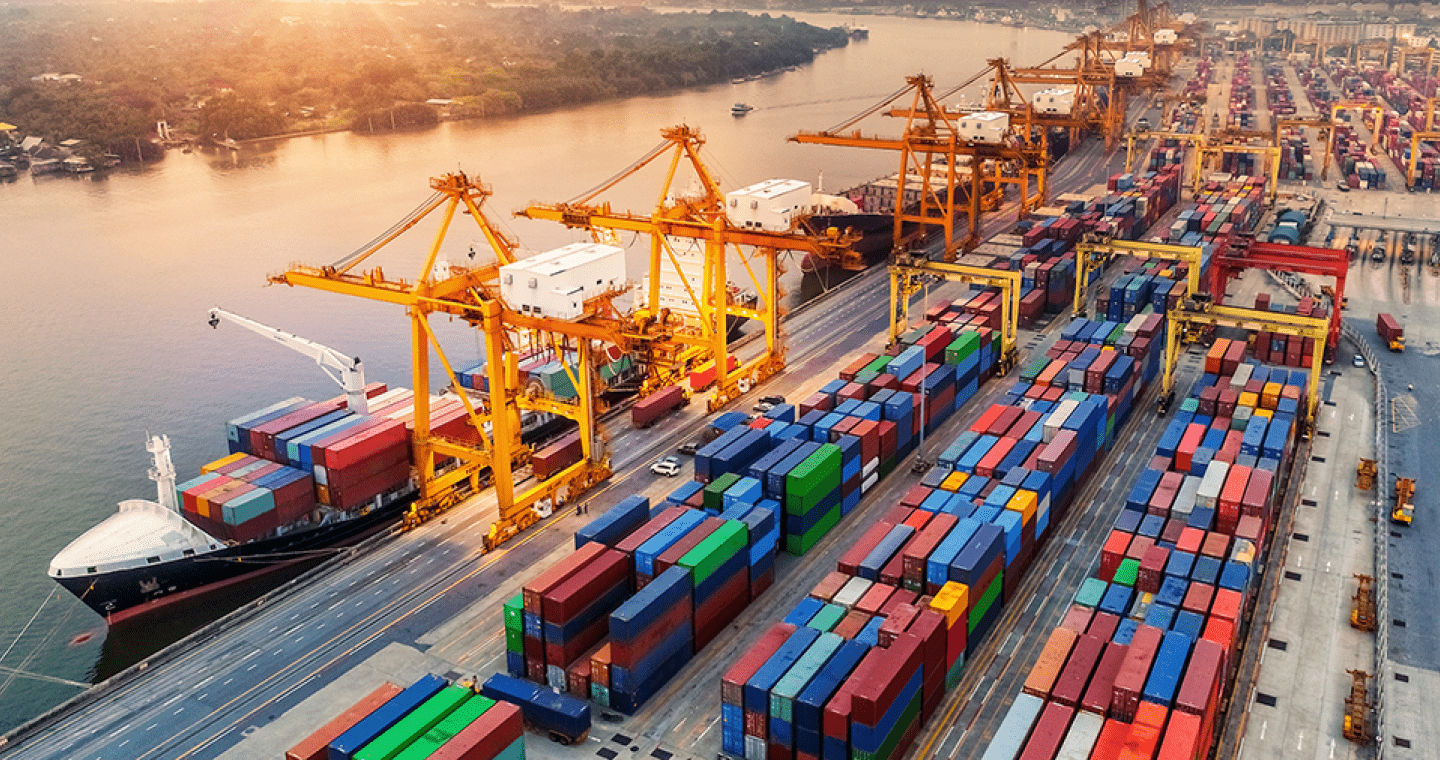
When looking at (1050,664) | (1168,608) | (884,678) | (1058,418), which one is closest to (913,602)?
(1050,664)

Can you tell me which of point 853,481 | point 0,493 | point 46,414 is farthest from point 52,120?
point 853,481

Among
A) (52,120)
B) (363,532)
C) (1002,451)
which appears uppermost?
(52,120)

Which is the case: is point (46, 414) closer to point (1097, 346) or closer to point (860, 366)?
point (860, 366)

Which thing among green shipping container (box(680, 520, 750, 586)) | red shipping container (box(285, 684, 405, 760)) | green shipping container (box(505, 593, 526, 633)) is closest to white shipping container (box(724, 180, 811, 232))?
green shipping container (box(680, 520, 750, 586))

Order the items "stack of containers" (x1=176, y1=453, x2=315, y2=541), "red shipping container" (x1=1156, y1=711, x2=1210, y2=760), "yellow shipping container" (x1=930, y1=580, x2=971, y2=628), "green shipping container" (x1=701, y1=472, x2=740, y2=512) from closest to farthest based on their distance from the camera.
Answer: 1. "red shipping container" (x1=1156, y1=711, x2=1210, y2=760)
2. "yellow shipping container" (x1=930, y1=580, x2=971, y2=628)
3. "green shipping container" (x1=701, y1=472, x2=740, y2=512)
4. "stack of containers" (x1=176, y1=453, x2=315, y2=541)

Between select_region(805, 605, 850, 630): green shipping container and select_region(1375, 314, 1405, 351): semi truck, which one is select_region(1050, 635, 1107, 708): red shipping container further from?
select_region(1375, 314, 1405, 351): semi truck
